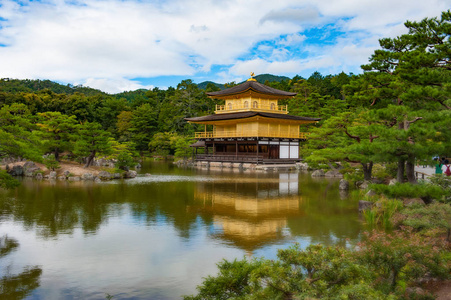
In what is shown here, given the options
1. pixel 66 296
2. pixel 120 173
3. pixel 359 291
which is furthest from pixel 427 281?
pixel 120 173

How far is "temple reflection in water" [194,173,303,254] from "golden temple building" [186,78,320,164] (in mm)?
14066

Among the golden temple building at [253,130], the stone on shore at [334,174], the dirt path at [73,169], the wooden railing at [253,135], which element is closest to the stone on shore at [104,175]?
the dirt path at [73,169]

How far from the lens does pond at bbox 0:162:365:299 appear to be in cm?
609

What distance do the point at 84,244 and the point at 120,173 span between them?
14.6 m

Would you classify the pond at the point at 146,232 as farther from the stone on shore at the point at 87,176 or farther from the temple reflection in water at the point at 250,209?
the stone on shore at the point at 87,176

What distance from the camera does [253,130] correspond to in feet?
114

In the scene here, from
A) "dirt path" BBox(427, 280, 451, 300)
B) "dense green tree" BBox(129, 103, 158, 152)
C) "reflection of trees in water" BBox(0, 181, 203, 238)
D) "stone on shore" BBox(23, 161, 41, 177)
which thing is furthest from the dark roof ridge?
"dirt path" BBox(427, 280, 451, 300)

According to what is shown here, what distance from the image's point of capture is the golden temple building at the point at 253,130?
33.8 m

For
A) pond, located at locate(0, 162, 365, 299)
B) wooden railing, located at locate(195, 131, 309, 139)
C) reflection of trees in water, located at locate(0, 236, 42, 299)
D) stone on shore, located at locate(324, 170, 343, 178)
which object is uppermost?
wooden railing, located at locate(195, 131, 309, 139)

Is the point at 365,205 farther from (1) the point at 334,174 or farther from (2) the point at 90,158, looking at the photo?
(2) the point at 90,158

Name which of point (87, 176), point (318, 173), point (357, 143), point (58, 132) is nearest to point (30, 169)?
point (58, 132)

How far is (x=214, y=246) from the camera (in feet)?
26.1

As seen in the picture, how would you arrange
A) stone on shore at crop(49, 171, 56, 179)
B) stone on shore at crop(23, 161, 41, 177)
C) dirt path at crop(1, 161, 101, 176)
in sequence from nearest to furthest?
stone on shore at crop(49, 171, 56, 179)
dirt path at crop(1, 161, 101, 176)
stone on shore at crop(23, 161, 41, 177)

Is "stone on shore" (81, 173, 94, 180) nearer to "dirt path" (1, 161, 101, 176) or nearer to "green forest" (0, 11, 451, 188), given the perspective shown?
"dirt path" (1, 161, 101, 176)
